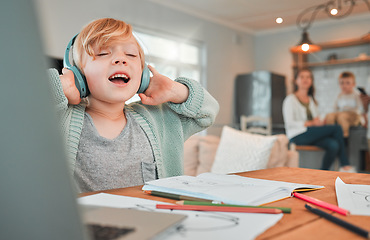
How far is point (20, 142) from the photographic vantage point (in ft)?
0.60

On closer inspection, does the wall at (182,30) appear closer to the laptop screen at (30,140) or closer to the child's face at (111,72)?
the child's face at (111,72)

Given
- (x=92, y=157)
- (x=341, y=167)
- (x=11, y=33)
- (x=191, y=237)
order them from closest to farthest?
1. (x=11, y=33)
2. (x=191, y=237)
3. (x=92, y=157)
4. (x=341, y=167)

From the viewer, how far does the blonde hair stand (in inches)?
33.3

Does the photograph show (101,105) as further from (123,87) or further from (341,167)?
(341,167)

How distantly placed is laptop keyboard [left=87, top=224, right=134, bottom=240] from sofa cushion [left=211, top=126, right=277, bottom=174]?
85.0 inches

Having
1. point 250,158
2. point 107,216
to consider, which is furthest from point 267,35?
point 107,216

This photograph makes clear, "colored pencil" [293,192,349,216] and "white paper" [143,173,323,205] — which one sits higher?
"white paper" [143,173,323,205]

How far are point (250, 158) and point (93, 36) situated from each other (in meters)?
1.82

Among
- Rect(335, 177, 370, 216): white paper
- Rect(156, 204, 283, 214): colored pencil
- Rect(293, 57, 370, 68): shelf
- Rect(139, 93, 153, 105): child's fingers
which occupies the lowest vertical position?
Rect(335, 177, 370, 216): white paper

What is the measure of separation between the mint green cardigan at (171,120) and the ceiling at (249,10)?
4.12m

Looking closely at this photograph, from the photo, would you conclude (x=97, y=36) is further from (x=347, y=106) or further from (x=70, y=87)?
(x=347, y=106)

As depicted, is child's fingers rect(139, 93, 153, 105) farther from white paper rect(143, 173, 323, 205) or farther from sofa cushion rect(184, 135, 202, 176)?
sofa cushion rect(184, 135, 202, 176)

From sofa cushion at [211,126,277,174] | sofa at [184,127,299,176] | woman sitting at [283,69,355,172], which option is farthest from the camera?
woman sitting at [283,69,355,172]

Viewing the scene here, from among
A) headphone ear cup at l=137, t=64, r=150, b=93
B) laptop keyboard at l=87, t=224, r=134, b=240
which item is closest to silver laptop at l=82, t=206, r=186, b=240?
laptop keyboard at l=87, t=224, r=134, b=240
